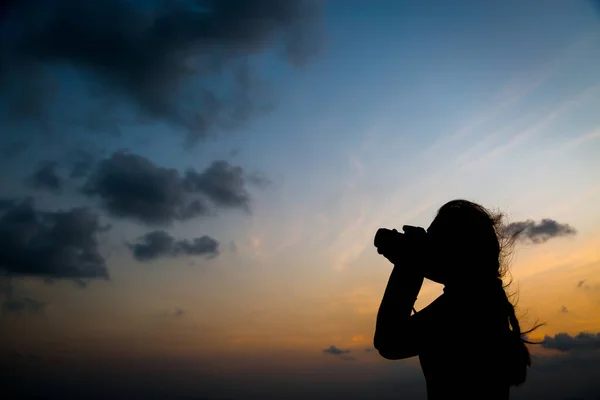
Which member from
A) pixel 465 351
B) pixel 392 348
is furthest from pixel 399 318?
pixel 465 351

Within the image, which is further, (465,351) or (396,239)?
(396,239)

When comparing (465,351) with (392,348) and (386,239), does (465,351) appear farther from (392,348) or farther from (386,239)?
(386,239)

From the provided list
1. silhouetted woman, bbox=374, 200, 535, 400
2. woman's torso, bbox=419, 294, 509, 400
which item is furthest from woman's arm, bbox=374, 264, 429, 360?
woman's torso, bbox=419, 294, 509, 400

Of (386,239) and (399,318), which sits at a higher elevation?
(386,239)

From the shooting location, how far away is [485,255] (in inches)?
139

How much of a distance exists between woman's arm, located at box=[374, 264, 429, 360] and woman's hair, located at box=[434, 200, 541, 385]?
45 cm

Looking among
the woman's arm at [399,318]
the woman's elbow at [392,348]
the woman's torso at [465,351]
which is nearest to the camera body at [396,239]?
the woman's arm at [399,318]

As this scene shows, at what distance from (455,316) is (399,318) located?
419mm

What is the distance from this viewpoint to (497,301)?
341 cm

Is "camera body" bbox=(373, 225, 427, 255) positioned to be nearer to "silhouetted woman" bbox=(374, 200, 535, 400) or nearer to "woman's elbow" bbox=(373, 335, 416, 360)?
"silhouetted woman" bbox=(374, 200, 535, 400)

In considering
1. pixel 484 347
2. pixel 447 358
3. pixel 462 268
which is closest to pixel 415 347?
pixel 447 358

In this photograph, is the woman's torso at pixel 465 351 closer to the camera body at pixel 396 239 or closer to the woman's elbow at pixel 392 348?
the woman's elbow at pixel 392 348

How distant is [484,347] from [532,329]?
2.52ft

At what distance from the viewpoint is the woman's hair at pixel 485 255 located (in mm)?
3393
